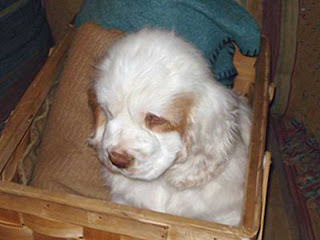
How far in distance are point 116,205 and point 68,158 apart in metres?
0.64

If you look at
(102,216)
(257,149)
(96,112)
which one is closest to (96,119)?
(96,112)

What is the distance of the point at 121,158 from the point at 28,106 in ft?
1.78

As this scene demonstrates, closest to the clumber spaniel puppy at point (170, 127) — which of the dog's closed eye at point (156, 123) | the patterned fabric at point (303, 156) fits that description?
the dog's closed eye at point (156, 123)

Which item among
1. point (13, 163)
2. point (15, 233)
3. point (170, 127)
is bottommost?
point (15, 233)

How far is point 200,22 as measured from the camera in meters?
1.68

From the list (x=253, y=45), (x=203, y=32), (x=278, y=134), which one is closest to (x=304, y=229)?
(x=278, y=134)

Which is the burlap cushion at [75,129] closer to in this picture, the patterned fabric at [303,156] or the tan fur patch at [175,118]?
the tan fur patch at [175,118]

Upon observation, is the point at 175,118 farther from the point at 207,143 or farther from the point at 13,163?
the point at 13,163

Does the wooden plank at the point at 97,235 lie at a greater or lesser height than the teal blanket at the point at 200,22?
lesser

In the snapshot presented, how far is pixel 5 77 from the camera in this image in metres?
2.20

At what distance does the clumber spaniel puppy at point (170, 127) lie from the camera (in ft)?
3.87

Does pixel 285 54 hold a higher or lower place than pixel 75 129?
higher

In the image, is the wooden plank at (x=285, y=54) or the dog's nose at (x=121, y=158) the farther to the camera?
the wooden plank at (x=285, y=54)

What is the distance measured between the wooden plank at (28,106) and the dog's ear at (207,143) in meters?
0.49
